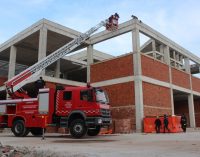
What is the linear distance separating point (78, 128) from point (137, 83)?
33.4 ft

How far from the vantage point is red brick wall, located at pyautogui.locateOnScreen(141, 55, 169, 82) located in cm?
2728

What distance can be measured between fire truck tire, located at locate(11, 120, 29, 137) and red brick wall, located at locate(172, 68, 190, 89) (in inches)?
714

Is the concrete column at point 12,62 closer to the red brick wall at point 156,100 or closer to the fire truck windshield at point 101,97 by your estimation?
the red brick wall at point 156,100

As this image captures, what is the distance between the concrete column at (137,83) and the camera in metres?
25.2

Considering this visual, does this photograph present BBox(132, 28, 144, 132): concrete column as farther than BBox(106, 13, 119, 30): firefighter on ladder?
No

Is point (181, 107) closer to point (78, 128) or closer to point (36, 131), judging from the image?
point (36, 131)

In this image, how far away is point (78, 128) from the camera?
17047 mm

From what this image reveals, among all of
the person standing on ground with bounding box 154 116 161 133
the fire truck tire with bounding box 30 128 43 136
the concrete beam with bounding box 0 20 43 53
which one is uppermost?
the concrete beam with bounding box 0 20 43 53

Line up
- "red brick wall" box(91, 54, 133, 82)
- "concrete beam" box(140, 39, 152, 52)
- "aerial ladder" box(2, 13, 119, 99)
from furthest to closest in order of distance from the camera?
1. "concrete beam" box(140, 39, 152, 52)
2. "red brick wall" box(91, 54, 133, 82)
3. "aerial ladder" box(2, 13, 119, 99)

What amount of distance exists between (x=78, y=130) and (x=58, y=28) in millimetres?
14045

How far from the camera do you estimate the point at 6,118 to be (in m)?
19.9

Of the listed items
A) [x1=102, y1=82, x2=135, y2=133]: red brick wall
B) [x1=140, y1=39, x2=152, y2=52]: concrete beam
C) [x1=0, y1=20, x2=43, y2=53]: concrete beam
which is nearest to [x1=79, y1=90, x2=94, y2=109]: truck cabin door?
[x1=102, y1=82, x2=135, y2=133]: red brick wall

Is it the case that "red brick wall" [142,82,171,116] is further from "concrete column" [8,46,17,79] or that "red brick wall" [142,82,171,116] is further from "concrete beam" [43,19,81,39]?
"concrete column" [8,46,17,79]

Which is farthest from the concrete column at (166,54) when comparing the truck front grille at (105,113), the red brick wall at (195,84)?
Answer: the truck front grille at (105,113)
